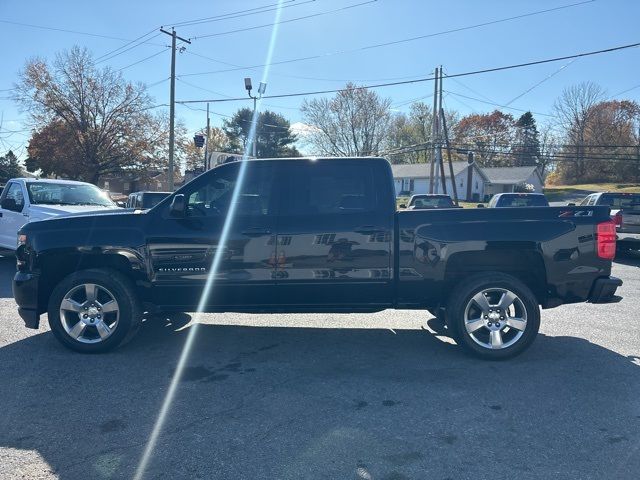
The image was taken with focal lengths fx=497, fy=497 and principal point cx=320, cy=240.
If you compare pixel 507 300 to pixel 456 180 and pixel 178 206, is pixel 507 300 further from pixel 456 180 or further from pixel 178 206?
pixel 456 180

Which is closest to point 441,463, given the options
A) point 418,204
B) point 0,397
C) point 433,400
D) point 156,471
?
point 433,400

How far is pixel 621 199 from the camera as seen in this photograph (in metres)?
13.2

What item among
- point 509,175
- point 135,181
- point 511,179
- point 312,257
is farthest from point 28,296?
point 509,175

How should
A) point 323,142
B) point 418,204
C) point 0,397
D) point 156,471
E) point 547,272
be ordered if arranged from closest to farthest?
point 156,471
point 0,397
point 547,272
point 418,204
point 323,142

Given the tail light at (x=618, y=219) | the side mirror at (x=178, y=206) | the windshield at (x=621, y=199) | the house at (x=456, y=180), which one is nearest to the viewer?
the side mirror at (x=178, y=206)

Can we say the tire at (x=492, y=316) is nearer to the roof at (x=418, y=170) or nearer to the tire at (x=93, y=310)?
the tire at (x=93, y=310)

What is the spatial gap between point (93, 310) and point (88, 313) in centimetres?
6

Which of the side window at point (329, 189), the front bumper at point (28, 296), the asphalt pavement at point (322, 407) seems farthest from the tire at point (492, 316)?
the front bumper at point (28, 296)

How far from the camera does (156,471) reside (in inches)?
118

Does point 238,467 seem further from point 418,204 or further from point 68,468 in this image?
point 418,204

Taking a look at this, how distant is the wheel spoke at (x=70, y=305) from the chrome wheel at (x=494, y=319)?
395 cm

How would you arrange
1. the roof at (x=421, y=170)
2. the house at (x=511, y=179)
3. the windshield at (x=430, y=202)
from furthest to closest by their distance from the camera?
the roof at (x=421, y=170)
the house at (x=511, y=179)
the windshield at (x=430, y=202)

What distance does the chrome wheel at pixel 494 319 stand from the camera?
4996mm

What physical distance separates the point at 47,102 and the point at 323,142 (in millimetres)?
30121
